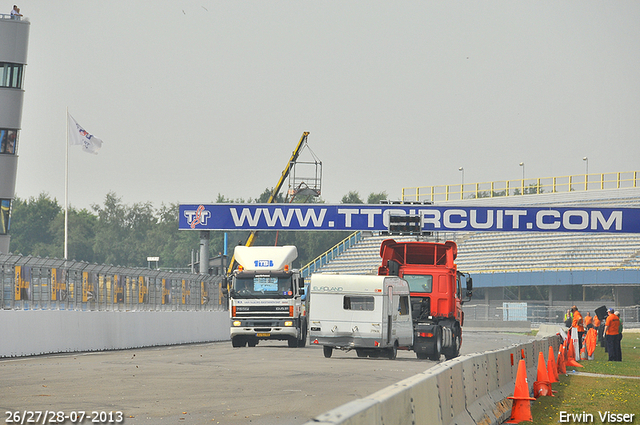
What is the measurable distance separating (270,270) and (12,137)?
19224mm

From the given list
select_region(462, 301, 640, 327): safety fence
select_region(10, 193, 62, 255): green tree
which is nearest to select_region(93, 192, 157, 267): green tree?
select_region(10, 193, 62, 255): green tree

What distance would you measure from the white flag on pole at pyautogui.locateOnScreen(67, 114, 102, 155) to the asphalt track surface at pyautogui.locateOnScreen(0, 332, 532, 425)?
30393 mm

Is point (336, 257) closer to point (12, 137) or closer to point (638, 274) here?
point (638, 274)

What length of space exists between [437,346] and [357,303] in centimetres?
272

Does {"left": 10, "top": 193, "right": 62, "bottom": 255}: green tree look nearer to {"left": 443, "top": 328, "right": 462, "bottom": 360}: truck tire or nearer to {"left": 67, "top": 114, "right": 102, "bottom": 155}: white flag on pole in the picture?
{"left": 67, "top": 114, "right": 102, "bottom": 155}: white flag on pole

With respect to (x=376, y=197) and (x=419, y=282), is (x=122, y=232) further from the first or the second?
(x=419, y=282)

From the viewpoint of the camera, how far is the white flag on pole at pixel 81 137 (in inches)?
2089

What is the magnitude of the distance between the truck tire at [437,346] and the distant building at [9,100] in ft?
81.3

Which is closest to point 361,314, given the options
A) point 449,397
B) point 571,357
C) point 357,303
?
point 357,303

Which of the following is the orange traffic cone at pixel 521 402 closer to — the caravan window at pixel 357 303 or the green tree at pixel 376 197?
the caravan window at pixel 357 303

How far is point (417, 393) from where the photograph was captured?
315 inches

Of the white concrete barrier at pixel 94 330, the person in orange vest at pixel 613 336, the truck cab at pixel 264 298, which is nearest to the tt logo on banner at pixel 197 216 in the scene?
the white concrete barrier at pixel 94 330

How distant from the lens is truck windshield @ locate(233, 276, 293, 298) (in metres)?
30.7

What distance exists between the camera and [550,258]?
7219 centimetres
